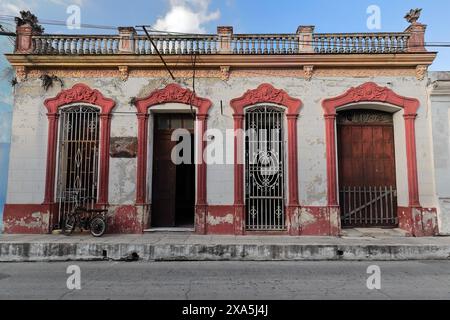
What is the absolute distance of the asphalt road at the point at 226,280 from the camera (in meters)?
5.24

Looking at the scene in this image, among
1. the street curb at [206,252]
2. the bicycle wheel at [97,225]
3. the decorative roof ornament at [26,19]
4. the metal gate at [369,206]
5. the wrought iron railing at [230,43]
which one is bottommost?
the street curb at [206,252]

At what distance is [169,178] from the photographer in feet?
35.3

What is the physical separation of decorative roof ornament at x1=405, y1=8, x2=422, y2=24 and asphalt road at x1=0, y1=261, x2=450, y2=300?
7133 mm

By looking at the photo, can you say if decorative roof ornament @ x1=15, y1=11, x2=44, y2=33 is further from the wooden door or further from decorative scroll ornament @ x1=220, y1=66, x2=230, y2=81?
decorative scroll ornament @ x1=220, y1=66, x2=230, y2=81

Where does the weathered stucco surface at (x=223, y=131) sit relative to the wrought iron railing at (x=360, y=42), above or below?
below

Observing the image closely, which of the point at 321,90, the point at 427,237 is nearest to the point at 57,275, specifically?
the point at 321,90

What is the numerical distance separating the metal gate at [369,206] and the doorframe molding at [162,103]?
14.4ft

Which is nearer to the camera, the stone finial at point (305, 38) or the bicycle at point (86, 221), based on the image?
the bicycle at point (86, 221)

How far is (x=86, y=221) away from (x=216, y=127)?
4.55 metres

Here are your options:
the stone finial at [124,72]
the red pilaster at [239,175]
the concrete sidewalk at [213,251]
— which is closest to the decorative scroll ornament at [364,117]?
the red pilaster at [239,175]

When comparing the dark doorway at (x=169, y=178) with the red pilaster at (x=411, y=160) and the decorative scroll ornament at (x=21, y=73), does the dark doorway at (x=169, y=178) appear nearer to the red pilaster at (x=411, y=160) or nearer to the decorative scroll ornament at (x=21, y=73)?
the decorative scroll ornament at (x=21, y=73)

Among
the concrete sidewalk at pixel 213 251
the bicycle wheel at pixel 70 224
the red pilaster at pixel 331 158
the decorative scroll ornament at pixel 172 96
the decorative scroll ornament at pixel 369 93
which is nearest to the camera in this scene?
the concrete sidewalk at pixel 213 251

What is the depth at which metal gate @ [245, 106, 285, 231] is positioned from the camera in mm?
10145

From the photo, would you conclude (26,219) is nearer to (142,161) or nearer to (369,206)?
(142,161)
